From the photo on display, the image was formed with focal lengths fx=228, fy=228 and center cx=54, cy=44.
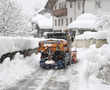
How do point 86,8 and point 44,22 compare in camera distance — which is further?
point 44,22

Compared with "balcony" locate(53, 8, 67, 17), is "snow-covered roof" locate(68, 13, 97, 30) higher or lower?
lower

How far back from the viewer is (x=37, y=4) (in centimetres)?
10906

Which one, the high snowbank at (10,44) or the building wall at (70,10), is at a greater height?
the building wall at (70,10)

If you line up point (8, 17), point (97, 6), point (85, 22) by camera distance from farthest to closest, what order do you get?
point (97, 6)
point (85, 22)
point (8, 17)

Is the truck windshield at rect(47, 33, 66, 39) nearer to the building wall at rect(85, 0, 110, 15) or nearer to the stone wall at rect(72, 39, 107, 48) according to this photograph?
the stone wall at rect(72, 39, 107, 48)

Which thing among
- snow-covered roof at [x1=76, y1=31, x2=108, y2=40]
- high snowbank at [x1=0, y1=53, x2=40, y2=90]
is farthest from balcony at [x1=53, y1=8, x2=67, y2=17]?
high snowbank at [x1=0, y1=53, x2=40, y2=90]

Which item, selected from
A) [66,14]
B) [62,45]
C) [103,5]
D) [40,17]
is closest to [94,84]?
[62,45]

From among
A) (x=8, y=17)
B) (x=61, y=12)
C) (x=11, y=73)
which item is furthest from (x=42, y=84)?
(x=61, y=12)

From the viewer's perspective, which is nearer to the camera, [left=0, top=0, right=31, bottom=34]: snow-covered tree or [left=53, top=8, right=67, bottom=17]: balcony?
[left=0, top=0, right=31, bottom=34]: snow-covered tree

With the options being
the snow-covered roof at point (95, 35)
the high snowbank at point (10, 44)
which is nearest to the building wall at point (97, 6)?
the snow-covered roof at point (95, 35)

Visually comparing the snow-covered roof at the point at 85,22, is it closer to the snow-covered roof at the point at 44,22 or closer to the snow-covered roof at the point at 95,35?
the snow-covered roof at the point at 95,35

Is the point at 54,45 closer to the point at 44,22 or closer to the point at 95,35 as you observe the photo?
the point at 95,35

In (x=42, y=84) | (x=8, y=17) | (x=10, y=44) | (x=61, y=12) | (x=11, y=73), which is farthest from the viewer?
(x=61, y=12)

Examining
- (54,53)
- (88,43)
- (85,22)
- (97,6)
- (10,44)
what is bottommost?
(88,43)
